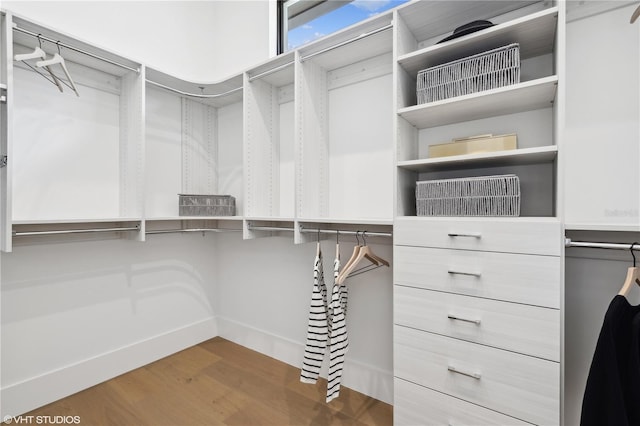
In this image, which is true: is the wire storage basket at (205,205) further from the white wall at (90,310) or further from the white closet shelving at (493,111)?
the white closet shelving at (493,111)

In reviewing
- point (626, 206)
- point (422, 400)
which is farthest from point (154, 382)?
point (626, 206)

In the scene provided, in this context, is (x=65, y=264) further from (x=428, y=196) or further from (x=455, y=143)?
(x=455, y=143)

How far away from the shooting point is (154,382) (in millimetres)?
2082

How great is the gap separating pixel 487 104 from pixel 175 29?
2.44 metres

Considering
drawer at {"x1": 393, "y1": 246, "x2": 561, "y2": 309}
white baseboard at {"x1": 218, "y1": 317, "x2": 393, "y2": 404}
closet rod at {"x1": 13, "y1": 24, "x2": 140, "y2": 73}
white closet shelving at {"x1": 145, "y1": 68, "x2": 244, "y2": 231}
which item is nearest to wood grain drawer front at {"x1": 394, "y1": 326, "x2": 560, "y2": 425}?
drawer at {"x1": 393, "y1": 246, "x2": 561, "y2": 309}

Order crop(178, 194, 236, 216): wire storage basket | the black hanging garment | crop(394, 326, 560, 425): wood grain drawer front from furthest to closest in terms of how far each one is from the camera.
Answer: crop(178, 194, 236, 216): wire storage basket, crop(394, 326, 560, 425): wood grain drawer front, the black hanging garment

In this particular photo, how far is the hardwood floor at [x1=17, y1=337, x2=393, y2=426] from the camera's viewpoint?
1.74m

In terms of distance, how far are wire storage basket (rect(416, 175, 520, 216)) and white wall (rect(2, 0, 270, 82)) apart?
1.81 m

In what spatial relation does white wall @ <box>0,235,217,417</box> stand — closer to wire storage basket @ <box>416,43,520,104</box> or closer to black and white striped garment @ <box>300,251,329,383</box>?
black and white striped garment @ <box>300,251,329,383</box>

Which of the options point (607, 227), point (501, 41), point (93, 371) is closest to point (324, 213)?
point (501, 41)

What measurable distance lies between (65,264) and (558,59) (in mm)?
2731

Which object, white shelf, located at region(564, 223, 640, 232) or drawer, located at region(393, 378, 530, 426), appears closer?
white shelf, located at region(564, 223, 640, 232)

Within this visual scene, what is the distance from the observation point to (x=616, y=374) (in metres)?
1.01

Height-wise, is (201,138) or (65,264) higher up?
(201,138)
